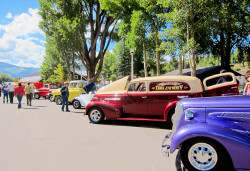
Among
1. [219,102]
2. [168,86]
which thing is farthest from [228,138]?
[168,86]

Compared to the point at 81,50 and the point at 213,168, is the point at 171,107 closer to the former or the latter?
the point at 213,168

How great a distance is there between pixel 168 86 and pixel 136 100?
125 centimetres

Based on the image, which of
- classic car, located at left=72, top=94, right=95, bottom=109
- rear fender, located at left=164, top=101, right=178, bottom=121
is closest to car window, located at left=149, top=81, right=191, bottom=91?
rear fender, located at left=164, top=101, right=178, bottom=121

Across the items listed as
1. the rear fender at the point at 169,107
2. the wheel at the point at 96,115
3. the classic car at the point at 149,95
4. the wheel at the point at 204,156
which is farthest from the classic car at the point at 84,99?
the wheel at the point at 204,156

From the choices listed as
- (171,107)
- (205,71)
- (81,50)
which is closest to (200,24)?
(171,107)

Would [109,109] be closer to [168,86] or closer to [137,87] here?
[137,87]

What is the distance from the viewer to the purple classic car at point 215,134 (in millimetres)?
3146

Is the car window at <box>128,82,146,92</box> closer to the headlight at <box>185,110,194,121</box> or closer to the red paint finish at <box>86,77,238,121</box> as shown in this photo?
the red paint finish at <box>86,77,238,121</box>

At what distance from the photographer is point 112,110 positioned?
7.77 m

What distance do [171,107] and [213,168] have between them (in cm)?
367

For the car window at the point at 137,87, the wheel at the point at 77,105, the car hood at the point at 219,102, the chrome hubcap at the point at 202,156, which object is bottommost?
the chrome hubcap at the point at 202,156

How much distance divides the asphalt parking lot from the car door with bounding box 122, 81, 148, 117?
604mm

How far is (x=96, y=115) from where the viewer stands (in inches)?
322

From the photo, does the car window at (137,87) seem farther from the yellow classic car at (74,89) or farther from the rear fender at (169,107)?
the yellow classic car at (74,89)
